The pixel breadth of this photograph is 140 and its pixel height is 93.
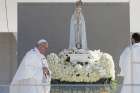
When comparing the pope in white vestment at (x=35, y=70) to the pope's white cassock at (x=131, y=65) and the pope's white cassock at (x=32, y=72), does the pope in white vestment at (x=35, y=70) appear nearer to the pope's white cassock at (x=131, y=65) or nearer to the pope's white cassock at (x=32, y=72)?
the pope's white cassock at (x=32, y=72)

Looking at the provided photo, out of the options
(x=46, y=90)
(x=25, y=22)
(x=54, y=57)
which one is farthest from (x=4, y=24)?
(x=46, y=90)

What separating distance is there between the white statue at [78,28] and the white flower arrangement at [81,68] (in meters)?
1.07

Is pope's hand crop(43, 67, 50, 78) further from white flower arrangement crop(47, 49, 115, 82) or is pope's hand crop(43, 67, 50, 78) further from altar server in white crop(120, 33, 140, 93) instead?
altar server in white crop(120, 33, 140, 93)

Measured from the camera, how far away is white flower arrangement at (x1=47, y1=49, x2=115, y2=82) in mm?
10938

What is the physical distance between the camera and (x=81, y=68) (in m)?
11.0

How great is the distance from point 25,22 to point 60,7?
2.44 ft

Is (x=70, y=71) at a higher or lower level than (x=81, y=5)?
lower

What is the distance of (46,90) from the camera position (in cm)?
1012

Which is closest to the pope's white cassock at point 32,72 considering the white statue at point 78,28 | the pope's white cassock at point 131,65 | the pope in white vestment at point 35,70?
the pope in white vestment at point 35,70

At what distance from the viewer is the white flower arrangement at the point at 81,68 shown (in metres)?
10.9

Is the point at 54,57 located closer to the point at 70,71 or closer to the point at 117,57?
the point at 70,71

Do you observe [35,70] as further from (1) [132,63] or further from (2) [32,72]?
(1) [132,63]

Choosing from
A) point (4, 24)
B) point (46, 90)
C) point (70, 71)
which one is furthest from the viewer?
point (4, 24)

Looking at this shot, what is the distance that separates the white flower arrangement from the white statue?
1070mm
